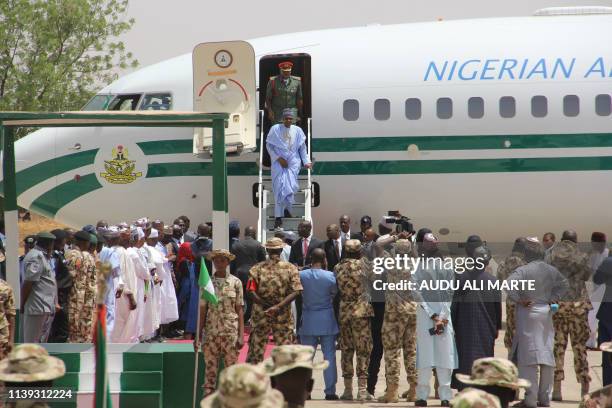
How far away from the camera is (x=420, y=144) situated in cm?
1788

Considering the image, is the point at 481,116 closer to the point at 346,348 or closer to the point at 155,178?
the point at 155,178

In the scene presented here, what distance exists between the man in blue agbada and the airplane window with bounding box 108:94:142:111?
2864mm

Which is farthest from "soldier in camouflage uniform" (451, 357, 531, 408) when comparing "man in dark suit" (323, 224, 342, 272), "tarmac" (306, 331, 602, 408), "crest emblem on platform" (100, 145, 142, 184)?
"crest emblem on platform" (100, 145, 142, 184)

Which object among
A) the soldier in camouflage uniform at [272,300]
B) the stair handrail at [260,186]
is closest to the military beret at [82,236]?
the soldier in camouflage uniform at [272,300]

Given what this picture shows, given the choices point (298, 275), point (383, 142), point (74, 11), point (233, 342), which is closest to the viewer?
point (233, 342)

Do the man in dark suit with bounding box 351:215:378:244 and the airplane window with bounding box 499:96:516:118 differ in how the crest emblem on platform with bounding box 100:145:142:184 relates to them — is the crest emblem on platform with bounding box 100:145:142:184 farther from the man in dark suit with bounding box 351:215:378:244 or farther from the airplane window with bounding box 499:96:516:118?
the airplane window with bounding box 499:96:516:118

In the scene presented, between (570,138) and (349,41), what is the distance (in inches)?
143

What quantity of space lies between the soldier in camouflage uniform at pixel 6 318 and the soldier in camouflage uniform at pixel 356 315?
3433 millimetres

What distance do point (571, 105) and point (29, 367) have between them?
1296 cm

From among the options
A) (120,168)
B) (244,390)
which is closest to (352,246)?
(120,168)

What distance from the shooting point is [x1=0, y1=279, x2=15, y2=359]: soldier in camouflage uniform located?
10.4 metres

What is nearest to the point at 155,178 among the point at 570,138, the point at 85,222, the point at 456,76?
the point at 85,222

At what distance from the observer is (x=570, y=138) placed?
17.9 m

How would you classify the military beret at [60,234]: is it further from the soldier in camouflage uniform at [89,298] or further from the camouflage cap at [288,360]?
the camouflage cap at [288,360]
